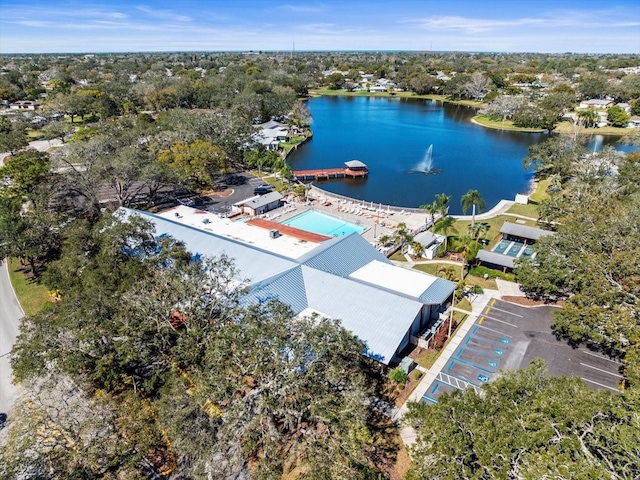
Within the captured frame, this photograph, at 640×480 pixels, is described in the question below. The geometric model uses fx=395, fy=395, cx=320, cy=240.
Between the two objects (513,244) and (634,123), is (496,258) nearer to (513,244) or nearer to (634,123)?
(513,244)

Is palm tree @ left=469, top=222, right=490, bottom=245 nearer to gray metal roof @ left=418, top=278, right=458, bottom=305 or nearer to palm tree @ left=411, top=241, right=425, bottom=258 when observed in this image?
palm tree @ left=411, top=241, right=425, bottom=258

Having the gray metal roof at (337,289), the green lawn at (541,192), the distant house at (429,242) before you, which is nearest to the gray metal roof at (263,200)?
the gray metal roof at (337,289)

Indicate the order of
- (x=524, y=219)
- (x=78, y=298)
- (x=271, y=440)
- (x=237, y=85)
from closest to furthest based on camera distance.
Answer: (x=271, y=440) < (x=78, y=298) < (x=524, y=219) < (x=237, y=85)

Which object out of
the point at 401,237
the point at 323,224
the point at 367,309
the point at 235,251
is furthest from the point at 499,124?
the point at 367,309

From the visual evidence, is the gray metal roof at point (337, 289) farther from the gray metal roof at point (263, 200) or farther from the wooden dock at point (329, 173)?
the wooden dock at point (329, 173)

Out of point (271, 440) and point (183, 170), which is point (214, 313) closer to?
point (271, 440)

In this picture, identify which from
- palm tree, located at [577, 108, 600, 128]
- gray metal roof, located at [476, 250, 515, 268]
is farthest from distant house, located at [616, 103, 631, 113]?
gray metal roof, located at [476, 250, 515, 268]

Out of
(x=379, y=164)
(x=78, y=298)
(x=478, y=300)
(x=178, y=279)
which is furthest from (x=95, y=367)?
(x=379, y=164)
